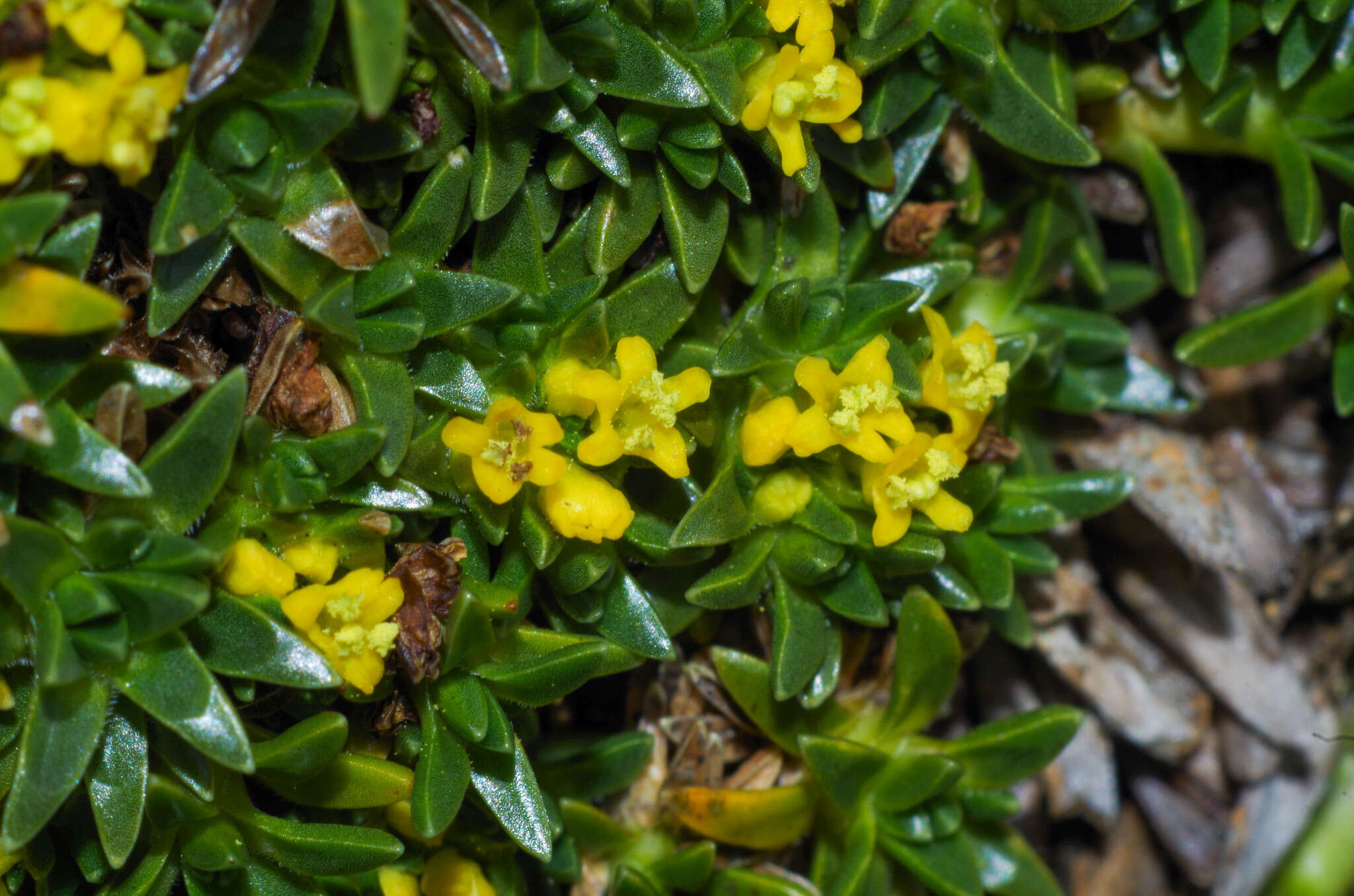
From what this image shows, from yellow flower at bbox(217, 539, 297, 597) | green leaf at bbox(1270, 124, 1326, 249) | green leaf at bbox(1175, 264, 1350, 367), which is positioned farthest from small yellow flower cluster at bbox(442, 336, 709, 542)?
green leaf at bbox(1270, 124, 1326, 249)

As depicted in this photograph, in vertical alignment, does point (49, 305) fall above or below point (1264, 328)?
above

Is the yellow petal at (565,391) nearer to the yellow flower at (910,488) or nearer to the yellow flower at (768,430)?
the yellow flower at (768,430)

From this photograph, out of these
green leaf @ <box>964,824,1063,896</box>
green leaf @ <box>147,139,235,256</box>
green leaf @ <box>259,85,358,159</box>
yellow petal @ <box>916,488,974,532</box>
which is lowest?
green leaf @ <box>964,824,1063,896</box>

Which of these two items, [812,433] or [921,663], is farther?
[921,663]

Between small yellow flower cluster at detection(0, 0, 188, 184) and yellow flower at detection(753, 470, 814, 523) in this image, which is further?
yellow flower at detection(753, 470, 814, 523)

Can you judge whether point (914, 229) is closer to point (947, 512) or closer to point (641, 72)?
point (947, 512)

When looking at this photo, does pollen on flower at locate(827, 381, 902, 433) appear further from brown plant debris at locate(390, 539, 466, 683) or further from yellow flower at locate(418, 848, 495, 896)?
yellow flower at locate(418, 848, 495, 896)

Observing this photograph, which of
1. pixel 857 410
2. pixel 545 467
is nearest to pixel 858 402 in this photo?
pixel 857 410
